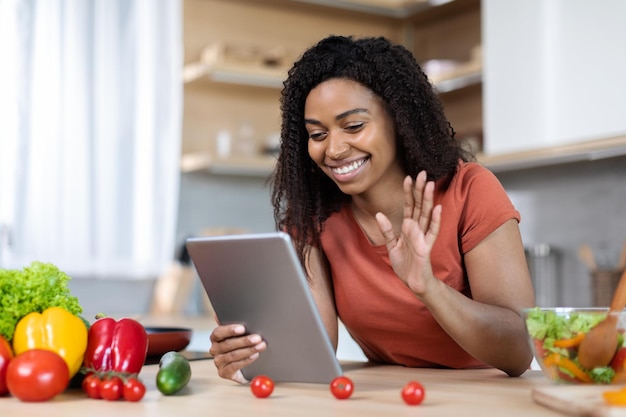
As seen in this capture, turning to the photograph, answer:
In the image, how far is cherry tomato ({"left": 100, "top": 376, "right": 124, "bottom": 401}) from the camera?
1.19 metres

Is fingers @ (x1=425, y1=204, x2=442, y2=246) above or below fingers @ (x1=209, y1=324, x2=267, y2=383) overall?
above

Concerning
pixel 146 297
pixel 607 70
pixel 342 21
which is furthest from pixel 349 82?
pixel 342 21

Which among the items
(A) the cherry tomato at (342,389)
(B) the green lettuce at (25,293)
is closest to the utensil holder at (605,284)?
(A) the cherry tomato at (342,389)

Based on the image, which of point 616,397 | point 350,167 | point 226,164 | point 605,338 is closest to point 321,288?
point 350,167

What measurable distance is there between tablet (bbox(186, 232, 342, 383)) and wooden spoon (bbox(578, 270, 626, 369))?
352 millimetres

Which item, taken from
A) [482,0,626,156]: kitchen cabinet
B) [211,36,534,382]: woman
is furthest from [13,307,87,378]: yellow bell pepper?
[482,0,626,156]: kitchen cabinet

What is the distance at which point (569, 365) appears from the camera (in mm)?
1167

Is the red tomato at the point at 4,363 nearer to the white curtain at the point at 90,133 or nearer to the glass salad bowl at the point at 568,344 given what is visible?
the glass salad bowl at the point at 568,344

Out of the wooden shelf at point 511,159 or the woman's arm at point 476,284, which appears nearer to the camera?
the woman's arm at point 476,284

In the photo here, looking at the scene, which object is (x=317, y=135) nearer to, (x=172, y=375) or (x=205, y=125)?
(x=172, y=375)

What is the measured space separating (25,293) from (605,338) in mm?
789

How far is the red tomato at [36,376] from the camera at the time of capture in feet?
3.81

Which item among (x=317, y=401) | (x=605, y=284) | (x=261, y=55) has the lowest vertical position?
(x=605, y=284)

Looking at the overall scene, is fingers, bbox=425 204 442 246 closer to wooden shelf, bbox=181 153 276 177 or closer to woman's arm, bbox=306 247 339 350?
woman's arm, bbox=306 247 339 350
